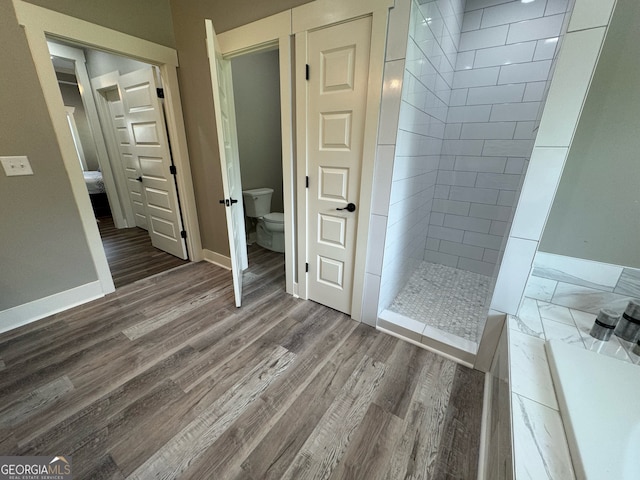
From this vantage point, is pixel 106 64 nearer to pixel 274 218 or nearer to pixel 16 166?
pixel 16 166

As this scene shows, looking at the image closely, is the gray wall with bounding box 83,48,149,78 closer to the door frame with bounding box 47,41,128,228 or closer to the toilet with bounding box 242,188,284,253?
the door frame with bounding box 47,41,128,228

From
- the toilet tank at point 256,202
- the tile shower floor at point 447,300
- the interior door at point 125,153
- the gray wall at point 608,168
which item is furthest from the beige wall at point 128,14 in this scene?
the tile shower floor at point 447,300

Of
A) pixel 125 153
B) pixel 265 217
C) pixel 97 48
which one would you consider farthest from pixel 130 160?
pixel 265 217

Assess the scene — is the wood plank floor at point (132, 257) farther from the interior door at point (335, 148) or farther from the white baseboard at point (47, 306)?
the interior door at point (335, 148)

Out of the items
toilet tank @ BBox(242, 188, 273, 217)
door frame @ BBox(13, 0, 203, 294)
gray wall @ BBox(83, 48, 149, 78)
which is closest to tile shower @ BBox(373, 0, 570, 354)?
toilet tank @ BBox(242, 188, 273, 217)

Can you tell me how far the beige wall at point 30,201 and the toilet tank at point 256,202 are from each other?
1.58 m

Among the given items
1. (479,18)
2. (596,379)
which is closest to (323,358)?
(596,379)

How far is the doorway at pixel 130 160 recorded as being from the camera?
8.49 feet

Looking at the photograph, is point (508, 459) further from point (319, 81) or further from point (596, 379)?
point (319, 81)

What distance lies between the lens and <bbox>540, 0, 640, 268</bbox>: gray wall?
100 centimetres

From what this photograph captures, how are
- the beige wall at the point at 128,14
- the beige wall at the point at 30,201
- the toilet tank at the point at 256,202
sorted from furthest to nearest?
the toilet tank at the point at 256,202
the beige wall at the point at 128,14
the beige wall at the point at 30,201

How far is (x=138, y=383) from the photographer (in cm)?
141

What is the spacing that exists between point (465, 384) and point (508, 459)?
0.73 meters

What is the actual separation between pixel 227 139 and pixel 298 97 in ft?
2.27
